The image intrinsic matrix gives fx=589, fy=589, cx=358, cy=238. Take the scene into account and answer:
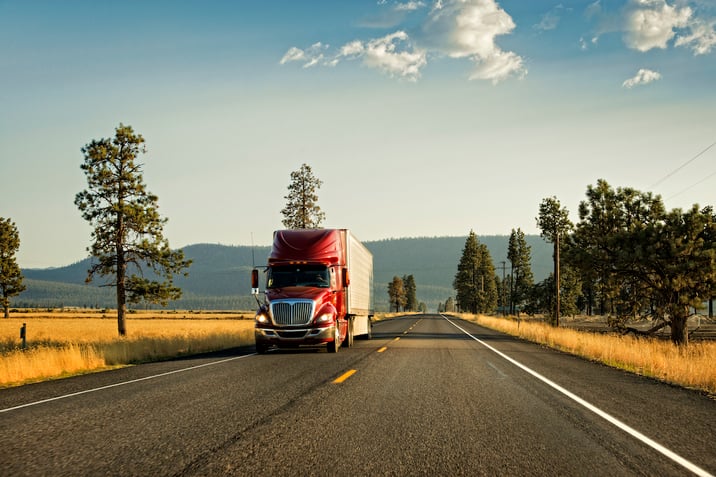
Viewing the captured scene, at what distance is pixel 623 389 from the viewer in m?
10.9

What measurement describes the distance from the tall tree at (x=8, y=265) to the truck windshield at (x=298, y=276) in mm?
57593

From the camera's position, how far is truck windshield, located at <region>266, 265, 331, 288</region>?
18891 mm

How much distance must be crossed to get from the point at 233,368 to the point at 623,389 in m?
8.26

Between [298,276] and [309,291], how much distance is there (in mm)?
1004

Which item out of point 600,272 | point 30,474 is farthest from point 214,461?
point 600,272

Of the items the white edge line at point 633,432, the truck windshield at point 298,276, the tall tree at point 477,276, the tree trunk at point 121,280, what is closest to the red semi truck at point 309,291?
the truck windshield at point 298,276

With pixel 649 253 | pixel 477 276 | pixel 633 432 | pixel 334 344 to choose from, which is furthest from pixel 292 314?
pixel 477 276

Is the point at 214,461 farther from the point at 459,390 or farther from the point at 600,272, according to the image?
the point at 600,272

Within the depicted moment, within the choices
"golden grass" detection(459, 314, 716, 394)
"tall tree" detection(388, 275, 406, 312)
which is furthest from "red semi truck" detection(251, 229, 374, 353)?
"tall tree" detection(388, 275, 406, 312)

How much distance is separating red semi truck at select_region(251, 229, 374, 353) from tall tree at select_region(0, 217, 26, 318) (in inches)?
2254

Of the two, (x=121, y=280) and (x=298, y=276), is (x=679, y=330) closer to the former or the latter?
(x=298, y=276)

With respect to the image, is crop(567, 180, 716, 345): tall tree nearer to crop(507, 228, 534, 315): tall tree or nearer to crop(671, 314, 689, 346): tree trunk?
crop(671, 314, 689, 346): tree trunk

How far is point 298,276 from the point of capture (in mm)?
19062

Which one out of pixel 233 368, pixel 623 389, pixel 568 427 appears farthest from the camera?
pixel 233 368
